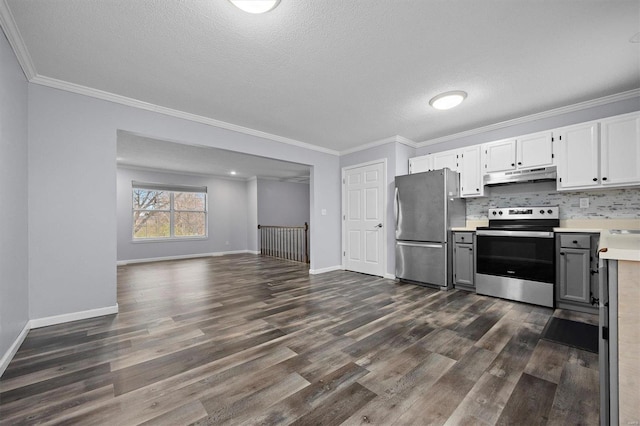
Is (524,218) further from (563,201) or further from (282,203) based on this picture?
(282,203)

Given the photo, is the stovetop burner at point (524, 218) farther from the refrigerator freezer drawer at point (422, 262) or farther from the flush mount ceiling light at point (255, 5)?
the flush mount ceiling light at point (255, 5)

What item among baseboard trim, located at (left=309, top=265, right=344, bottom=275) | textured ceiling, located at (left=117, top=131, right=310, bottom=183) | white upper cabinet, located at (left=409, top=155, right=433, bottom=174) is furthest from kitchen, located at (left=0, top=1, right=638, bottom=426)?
baseboard trim, located at (left=309, top=265, right=344, bottom=275)

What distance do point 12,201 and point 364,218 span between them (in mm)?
4448

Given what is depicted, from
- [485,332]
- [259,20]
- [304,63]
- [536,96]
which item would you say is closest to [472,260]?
[485,332]

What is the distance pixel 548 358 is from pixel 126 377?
300 centimetres

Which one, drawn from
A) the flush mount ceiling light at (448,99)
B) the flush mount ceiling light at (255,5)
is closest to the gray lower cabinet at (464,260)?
the flush mount ceiling light at (448,99)

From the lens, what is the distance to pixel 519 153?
3.62 meters

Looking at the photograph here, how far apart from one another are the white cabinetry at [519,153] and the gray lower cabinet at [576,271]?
1000 millimetres

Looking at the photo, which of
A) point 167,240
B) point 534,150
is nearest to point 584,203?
point 534,150

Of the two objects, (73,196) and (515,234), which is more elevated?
(73,196)

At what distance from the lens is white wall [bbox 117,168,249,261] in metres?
6.78

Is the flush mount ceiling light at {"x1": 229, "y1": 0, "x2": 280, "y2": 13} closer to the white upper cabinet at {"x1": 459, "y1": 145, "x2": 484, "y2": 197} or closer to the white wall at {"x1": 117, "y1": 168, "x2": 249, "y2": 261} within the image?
the white upper cabinet at {"x1": 459, "y1": 145, "x2": 484, "y2": 197}

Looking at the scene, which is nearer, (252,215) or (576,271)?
(576,271)

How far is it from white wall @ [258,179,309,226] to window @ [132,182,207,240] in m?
1.73
